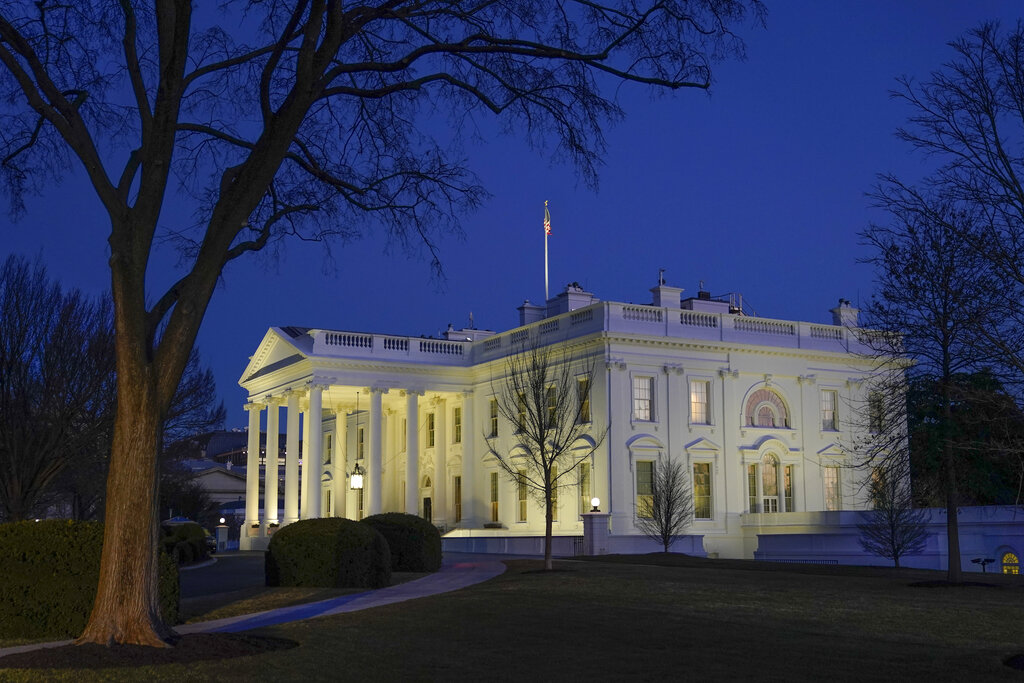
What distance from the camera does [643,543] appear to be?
4419cm

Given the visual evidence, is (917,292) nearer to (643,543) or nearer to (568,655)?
(568,655)

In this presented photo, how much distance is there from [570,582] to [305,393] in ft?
116

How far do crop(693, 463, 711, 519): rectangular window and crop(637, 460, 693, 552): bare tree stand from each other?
102 centimetres

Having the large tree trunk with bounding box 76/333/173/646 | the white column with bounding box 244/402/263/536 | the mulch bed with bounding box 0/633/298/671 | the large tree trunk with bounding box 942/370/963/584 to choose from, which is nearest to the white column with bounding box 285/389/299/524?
the white column with bounding box 244/402/263/536

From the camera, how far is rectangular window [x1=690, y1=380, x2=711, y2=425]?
49.6m

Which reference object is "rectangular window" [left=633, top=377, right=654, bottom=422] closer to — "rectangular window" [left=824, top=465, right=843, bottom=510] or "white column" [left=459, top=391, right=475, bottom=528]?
"rectangular window" [left=824, top=465, right=843, bottom=510]

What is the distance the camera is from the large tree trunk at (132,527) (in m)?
12.6

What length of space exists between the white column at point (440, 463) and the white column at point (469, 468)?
233cm

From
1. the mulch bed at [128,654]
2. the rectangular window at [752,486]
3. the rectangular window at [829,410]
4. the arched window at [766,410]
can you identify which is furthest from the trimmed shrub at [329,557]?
the rectangular window at [829,410]

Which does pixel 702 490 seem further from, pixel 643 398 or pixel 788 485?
pixel 643 398

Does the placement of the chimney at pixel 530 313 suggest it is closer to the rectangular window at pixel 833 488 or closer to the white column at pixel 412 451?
the white column at pixel 412 451

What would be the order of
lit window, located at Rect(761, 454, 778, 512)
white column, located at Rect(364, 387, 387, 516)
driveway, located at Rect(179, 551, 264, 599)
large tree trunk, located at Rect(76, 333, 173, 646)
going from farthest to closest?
white column, located at Rect(364, 387, 387, 516), lit window, located at Rect(761, 454, 778, 512), driveway, located at Rect(179, 551, 264, 599), large tree trunk, located at Rect(76, 333, 173, 646)

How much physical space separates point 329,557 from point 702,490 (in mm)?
28999

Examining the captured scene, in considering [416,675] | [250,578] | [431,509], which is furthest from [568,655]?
[431,509]
